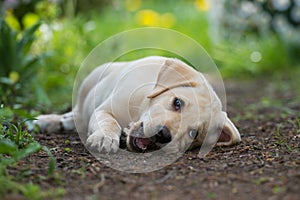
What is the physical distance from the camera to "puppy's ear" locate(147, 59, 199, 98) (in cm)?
357

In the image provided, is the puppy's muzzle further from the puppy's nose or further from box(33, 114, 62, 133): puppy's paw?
box(33, 114, 62, 133): puppy's paw

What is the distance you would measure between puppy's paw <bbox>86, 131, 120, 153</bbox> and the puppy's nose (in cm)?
30

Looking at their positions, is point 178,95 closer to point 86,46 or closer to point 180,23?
point 86,46

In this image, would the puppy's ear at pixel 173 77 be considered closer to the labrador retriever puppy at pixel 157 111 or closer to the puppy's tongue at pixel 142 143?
the labrador retriever puppy at pixel 157 111

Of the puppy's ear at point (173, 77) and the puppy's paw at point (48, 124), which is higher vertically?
the puppy's ear at point (173, 77)

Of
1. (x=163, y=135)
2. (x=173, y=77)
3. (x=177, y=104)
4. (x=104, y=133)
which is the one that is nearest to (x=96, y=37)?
(x=173, y=77)

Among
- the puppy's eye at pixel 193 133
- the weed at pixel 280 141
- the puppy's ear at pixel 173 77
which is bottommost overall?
the weed at pixel 280 141

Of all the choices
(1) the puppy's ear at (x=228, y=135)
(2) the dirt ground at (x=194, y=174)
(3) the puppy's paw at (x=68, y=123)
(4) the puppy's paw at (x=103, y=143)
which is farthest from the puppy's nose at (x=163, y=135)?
(3) the puppy's paw at (x=68, y=123)

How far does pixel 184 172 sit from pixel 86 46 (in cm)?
443

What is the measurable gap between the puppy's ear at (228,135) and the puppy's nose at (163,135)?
535 millimetres

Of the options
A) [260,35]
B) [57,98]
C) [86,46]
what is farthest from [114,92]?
[260,35]

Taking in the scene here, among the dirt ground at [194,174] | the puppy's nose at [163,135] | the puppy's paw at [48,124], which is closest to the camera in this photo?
the dirt ground at [194,174]

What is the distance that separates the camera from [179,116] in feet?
11.0

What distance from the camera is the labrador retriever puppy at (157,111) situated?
131 inches
